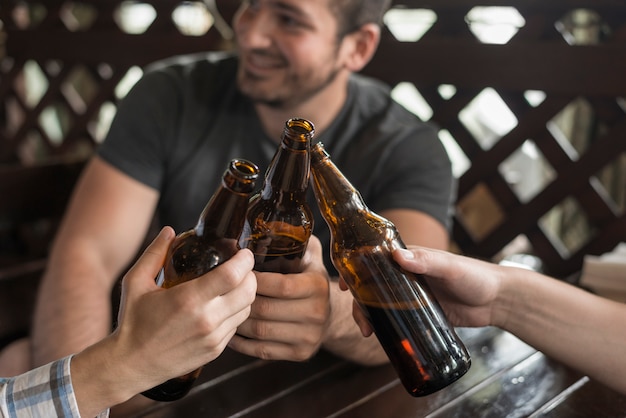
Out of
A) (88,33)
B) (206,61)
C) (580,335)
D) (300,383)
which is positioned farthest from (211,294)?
(88,33)

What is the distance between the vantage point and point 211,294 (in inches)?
22.0

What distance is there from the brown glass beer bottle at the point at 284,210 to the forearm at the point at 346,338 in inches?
6.1

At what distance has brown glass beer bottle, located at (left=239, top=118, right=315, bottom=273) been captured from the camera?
2.15 ft

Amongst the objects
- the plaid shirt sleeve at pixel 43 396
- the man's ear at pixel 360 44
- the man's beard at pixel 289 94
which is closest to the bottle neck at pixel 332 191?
the plaid shirt sleeve at pixel 43 396

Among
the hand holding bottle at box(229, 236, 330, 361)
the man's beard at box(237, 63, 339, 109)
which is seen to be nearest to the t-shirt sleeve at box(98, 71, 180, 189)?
the man's beard at box(237, 63, 339, 109)

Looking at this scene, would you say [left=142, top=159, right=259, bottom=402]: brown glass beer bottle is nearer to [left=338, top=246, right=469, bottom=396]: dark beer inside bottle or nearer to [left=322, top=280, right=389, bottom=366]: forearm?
[left=338, top=246, right=469, bottom=396]: dark beer inside bottle

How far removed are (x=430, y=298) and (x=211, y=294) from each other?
223 mm

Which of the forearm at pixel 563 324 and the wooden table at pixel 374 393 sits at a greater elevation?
the forearm at pixel 563 324

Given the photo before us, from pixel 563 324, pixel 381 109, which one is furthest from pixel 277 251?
pixel 381 109

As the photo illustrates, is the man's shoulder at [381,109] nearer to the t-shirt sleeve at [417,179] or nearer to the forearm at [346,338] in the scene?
the t-shirt sleeve at [417,179]

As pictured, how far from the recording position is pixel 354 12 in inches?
54.7

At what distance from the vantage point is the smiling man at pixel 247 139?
1259 millimetres

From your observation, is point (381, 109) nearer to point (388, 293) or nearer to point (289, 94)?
point (289, 94)

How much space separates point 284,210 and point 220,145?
27.2 inches
